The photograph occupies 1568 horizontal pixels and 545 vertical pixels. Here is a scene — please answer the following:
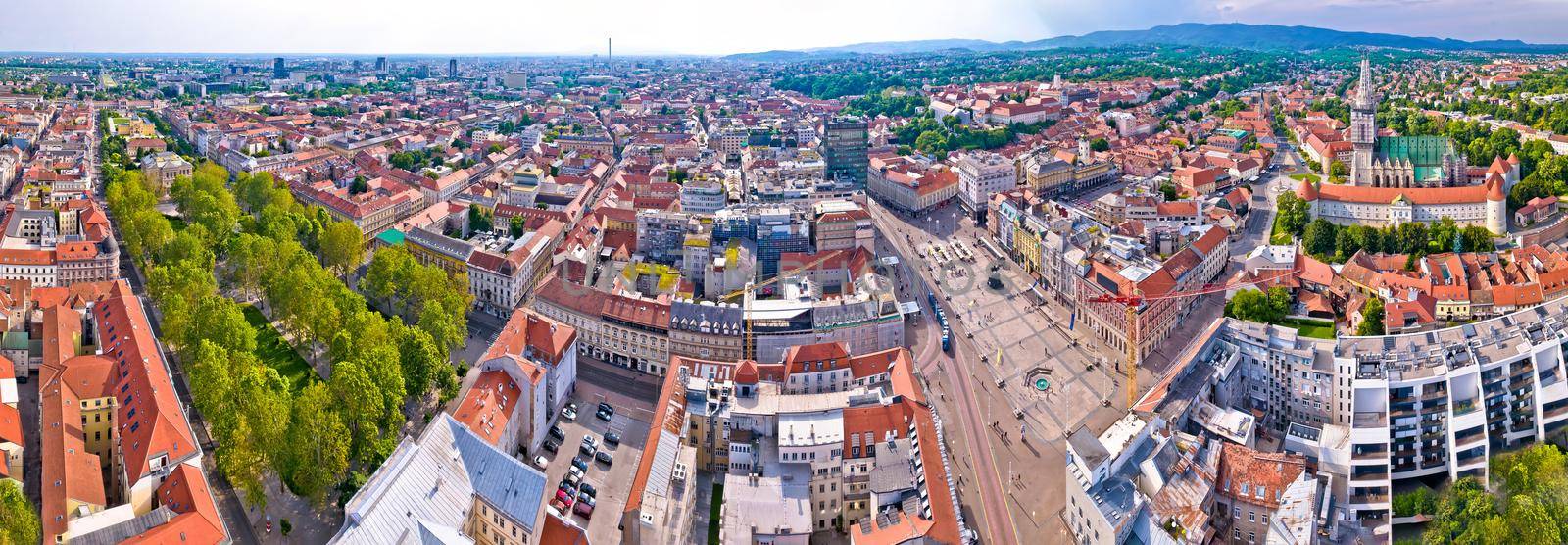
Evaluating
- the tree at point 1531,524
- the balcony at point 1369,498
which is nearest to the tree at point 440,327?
the balcony at point 1369,498

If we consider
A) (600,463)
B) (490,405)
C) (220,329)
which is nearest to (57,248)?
(220,329)

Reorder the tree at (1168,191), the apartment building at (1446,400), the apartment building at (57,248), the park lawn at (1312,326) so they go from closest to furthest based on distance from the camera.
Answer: the apartment building at (1446,400), the park lawn at (1312,326), the apartment building at (57,248), the tree at (1168,191)

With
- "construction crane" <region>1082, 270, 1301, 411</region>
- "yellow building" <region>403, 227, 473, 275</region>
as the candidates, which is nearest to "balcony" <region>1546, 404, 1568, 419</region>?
"construction crane" <region>1082, 270, 1301, 411</region>

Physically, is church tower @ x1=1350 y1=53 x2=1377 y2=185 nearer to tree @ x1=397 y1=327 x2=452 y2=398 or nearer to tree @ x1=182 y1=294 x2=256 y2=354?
tree @ x1=397 y1=327 x2=452 y2=398

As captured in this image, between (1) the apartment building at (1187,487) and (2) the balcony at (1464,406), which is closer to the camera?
(1) the apartment building at (1187,487)

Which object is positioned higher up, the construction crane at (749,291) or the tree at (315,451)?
the construction crane at (749,291)

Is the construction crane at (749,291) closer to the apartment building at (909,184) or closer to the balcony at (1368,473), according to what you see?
the apartment building at (909,184)

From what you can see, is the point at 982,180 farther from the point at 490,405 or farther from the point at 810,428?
the point at 490,405
